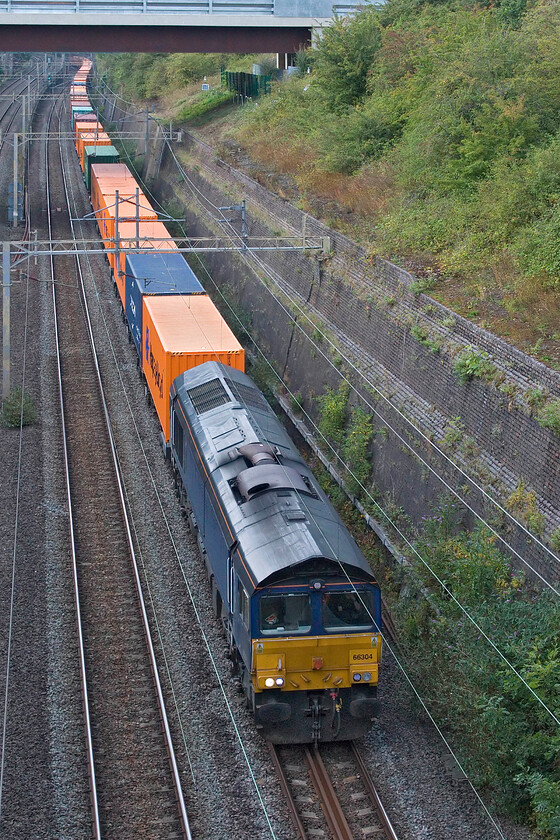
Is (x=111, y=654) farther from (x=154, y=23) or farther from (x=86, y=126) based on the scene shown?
(x=86, y=126)

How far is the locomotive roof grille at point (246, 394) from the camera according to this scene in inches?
659

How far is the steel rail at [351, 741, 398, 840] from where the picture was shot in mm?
10673

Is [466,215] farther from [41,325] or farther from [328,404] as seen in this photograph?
[41,325]

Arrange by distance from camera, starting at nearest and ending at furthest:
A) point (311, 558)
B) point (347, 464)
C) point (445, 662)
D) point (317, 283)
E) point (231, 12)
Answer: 1. point (311, 558)
2. point (445, 662)
3. point (347, 464)
4. point (317, 283)
5. point (231, 12)

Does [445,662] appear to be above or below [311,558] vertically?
below

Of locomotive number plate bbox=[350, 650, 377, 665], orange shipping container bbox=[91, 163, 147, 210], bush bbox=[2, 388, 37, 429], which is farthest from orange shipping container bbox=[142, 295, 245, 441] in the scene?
orange shipping container bbox=[91, 163, 147, 210]

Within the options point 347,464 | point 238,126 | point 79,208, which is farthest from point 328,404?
point 79,208

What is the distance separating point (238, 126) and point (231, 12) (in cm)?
614

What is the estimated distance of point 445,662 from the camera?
12.7 metres

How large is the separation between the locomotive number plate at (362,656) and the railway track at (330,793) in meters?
1.27

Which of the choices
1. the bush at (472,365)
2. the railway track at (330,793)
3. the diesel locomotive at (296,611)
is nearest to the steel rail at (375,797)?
the railway track at (330,793)

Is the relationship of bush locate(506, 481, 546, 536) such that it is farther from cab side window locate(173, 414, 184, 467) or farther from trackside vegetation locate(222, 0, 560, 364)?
cab side window locate(173, 414, 184, 467)

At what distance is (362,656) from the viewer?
11.8m

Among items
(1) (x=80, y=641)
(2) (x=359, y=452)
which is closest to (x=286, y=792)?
(1) (x=80, y=641)
